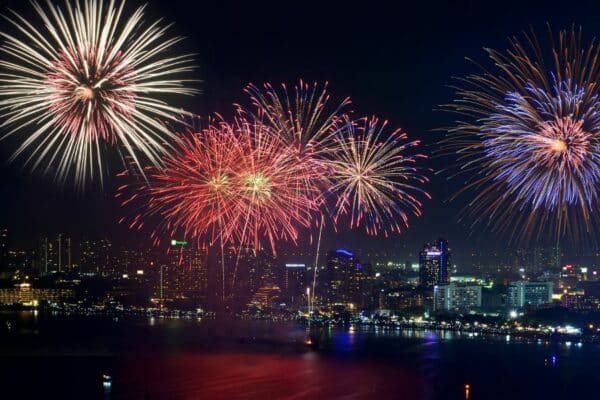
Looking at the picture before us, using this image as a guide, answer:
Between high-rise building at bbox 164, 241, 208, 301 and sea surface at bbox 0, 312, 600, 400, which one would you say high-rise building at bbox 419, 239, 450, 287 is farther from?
sea surface at bbox 0, 312, 600, 400

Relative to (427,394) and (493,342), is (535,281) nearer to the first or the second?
(493,342)

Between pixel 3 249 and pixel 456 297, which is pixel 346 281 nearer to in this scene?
pixel 456 297

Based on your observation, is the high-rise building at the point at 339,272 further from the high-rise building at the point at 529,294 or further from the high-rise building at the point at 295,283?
the high-rise building at the point at 529,294

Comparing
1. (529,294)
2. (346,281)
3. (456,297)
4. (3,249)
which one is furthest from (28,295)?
(529,294)

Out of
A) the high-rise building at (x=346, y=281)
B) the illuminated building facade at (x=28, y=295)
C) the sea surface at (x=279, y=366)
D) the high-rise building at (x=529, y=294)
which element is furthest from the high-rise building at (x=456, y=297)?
the illuminated building facade at (x=28, y=295)

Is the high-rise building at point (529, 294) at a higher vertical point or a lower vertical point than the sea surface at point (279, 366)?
lower

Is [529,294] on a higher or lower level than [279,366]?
lower
